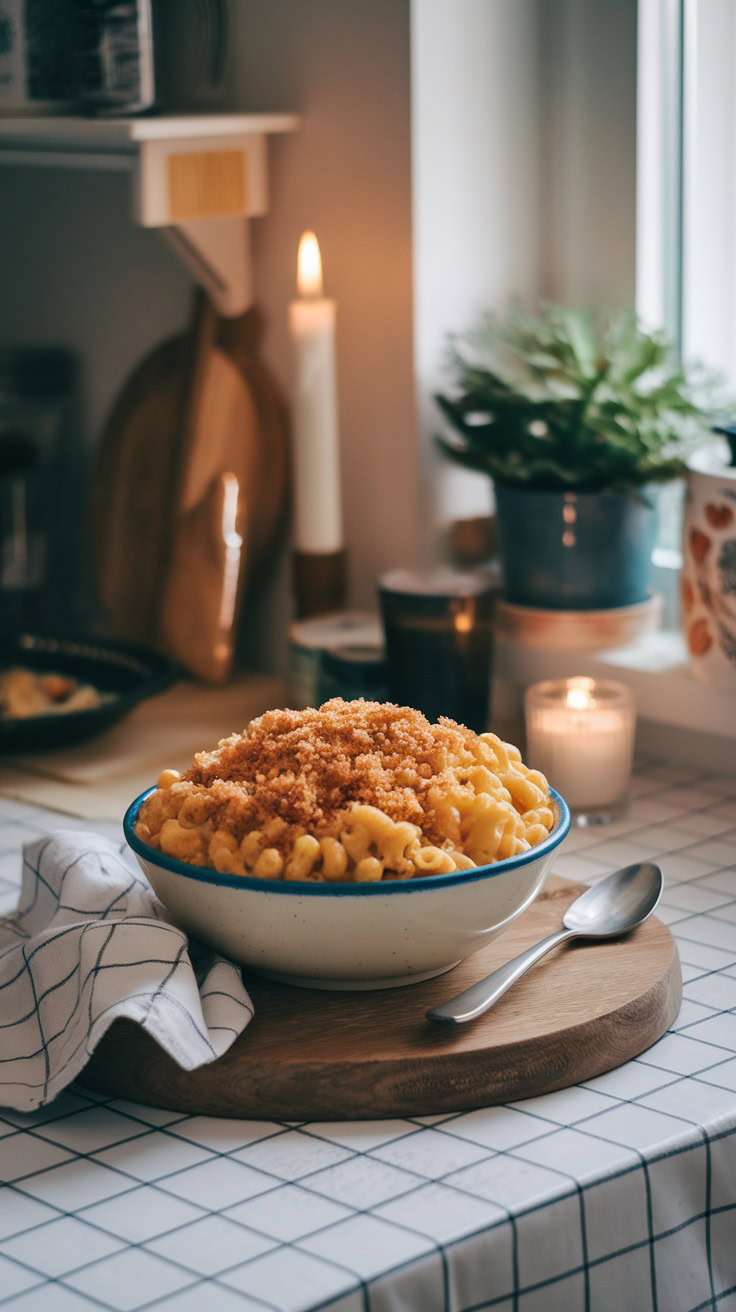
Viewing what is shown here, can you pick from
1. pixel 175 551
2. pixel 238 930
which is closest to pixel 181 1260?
pixel 238 930

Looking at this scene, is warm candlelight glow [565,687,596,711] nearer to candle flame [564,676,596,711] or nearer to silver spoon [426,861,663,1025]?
candle flame [564,676,596,711]

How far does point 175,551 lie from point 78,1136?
0.88 meters

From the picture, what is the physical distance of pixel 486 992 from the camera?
0.76 m

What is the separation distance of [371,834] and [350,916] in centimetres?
4

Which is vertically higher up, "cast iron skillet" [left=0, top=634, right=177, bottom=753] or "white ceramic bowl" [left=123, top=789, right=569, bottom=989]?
"white ceramic bowl" [left=123, top=789, right=569, bottom=989]

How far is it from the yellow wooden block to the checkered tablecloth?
0.91m

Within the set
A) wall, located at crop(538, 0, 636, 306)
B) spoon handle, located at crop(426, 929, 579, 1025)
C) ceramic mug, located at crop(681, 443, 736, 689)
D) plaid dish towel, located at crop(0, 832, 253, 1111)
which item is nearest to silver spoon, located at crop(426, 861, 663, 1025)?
spoon handle, located at crop(426, 929, 579, 1025)

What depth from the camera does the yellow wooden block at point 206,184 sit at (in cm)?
138

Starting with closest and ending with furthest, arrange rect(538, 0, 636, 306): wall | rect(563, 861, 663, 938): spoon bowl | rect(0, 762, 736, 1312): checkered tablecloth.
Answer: rect(0, 762, 736, 1312): checkered tablecloth → rect(563, 861, 663, 938): spoon bowl → rect(538, 0, 636, 306): wall

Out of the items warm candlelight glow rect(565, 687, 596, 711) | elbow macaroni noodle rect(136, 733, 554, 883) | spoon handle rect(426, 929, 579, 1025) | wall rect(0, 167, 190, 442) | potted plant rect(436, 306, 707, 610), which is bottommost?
spoon handle rect(426, 929, 579, 1025)

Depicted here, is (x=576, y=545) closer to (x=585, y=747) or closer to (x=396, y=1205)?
(x=585, y=747)

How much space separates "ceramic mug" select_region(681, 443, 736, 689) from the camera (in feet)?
3.84

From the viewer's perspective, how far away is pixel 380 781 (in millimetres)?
765

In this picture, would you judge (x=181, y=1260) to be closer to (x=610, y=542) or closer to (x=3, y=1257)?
(x=3, y=1257)
